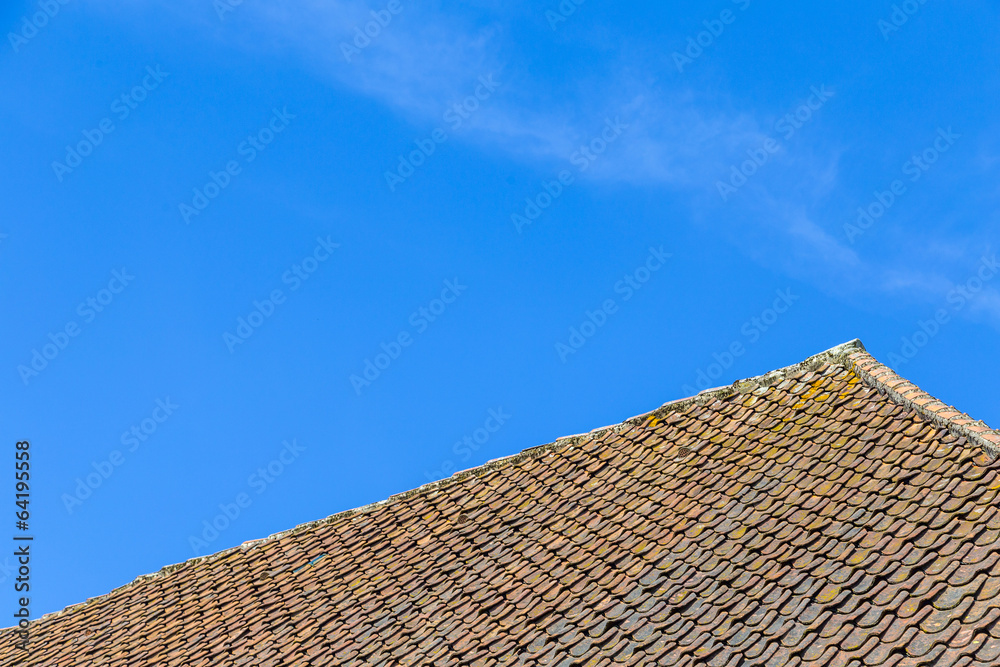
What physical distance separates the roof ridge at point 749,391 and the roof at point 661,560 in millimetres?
23

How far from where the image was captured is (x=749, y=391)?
9430 mm

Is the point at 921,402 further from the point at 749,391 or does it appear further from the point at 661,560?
the point at 661,560

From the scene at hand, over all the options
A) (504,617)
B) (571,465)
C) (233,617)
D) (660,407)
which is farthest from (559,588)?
(233,617)

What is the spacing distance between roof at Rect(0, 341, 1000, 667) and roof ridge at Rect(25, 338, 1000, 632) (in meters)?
0.02

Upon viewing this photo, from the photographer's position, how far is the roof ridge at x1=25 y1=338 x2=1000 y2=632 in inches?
297

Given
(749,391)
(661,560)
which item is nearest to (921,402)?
(749,391)

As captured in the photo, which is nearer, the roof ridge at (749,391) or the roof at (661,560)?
the roof at (661,560)

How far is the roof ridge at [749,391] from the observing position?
7555mm

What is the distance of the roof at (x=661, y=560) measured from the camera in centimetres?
629

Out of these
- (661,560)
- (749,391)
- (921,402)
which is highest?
(749,391)

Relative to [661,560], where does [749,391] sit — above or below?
above

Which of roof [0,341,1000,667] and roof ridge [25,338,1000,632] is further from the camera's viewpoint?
roof ridge [25,338,1000,632]

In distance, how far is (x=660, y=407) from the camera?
32.4 feet

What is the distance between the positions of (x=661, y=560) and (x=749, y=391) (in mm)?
2491
